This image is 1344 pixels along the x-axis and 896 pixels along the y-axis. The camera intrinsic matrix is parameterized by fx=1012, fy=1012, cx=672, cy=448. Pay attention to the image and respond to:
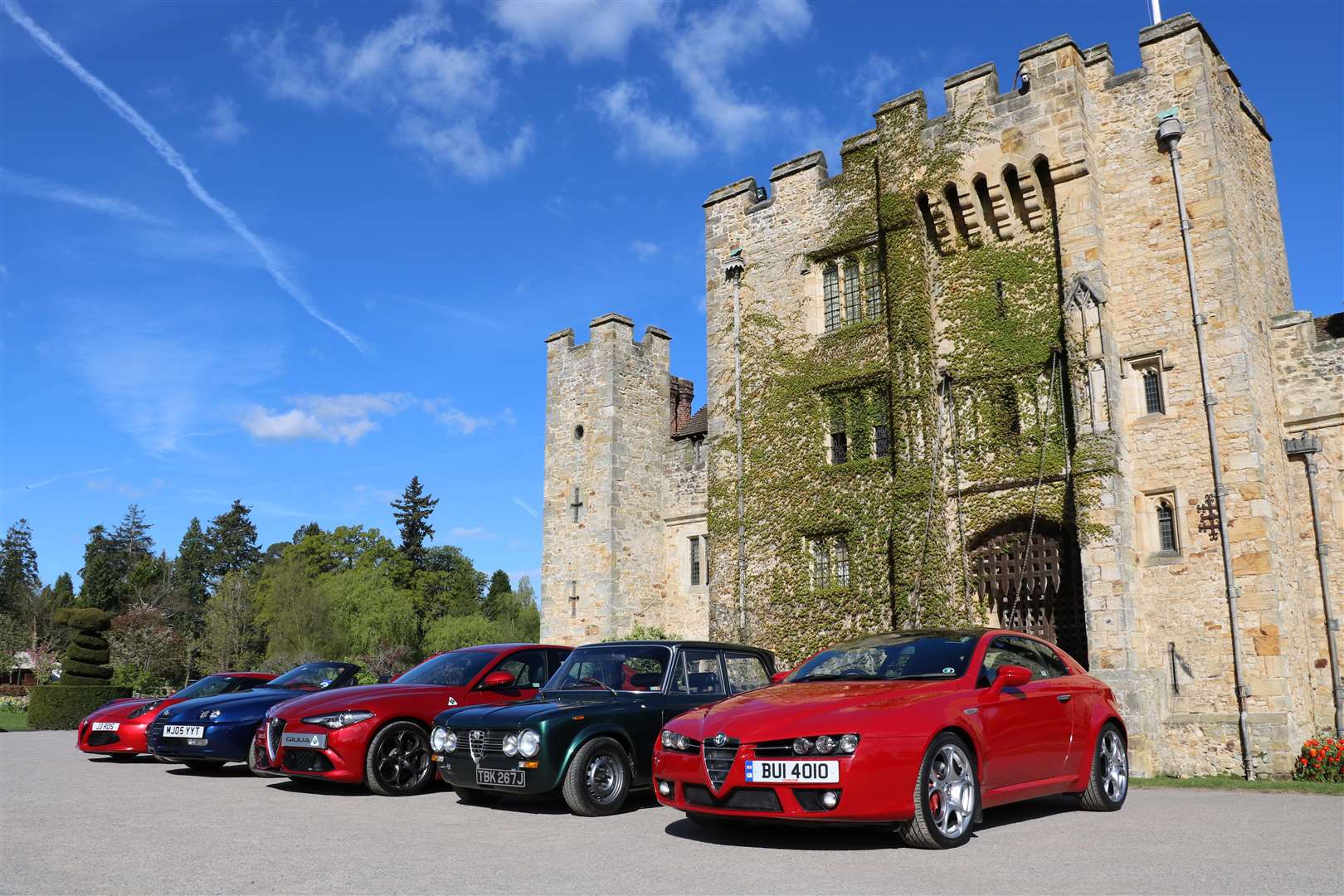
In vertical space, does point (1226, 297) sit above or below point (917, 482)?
above

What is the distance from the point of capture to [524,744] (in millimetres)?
8391

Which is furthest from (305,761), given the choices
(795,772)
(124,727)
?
(124,727)

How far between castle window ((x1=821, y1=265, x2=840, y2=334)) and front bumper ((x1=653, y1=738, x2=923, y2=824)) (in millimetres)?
14708

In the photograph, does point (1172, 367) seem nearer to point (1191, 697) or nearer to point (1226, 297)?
point (1226, 297)

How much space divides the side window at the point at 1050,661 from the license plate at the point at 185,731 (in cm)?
927

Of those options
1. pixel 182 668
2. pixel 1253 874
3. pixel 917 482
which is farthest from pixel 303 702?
pixel 182 668

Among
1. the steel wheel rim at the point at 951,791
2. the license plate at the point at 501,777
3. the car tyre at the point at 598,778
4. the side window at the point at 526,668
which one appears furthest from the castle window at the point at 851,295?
the steel wheel rim at the point at 951,791

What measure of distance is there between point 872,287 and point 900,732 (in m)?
14.5

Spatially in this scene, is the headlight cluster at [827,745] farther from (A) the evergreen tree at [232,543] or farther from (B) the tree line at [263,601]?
(A) the evergreen tree at [232,543]

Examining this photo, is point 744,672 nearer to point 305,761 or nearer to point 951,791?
point 951,791

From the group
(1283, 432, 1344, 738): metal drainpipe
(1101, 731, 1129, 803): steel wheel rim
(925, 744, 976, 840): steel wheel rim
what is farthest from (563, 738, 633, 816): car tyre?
(1283, 432, 1344, 738): metal drainpipe

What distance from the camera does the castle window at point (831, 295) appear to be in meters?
20.5

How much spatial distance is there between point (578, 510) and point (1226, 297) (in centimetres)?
1519

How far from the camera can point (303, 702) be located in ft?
33.6
